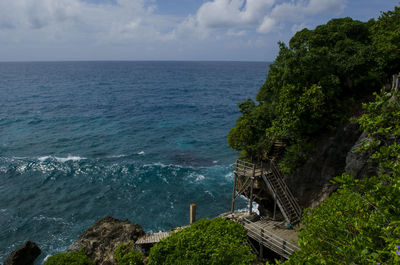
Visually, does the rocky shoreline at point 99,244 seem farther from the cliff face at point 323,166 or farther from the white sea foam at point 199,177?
the cliff face at point 323,166

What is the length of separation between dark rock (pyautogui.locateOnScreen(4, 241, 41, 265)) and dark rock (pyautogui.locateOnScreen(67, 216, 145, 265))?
4247 mm

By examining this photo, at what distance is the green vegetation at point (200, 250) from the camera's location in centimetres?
1409

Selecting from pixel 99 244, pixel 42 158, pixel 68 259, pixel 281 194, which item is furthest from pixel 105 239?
pixel 42 158

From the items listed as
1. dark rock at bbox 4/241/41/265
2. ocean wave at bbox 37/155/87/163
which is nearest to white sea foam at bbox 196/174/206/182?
ocean wave at bbox 37/155/87/163

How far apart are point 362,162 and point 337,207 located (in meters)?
9.80

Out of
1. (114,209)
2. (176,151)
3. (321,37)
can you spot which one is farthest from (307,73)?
(176,151)

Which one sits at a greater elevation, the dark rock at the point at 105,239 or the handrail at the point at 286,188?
the handrail at the point at 286,188

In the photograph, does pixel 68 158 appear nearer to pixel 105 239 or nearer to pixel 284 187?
pixel 105 239

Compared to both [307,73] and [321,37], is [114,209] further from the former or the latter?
[321,37]

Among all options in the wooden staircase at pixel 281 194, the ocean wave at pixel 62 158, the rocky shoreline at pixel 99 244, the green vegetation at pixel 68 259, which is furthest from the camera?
the ocean wave at pixel 62 158

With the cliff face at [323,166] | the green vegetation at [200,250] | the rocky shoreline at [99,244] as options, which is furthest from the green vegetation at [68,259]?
the cliff face at [323,166]

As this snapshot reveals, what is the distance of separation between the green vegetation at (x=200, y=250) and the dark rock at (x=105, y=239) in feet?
30.0

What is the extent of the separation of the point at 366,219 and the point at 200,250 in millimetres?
8596

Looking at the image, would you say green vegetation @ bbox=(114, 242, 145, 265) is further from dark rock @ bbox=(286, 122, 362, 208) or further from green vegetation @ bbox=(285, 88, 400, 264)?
dark rock @ bbox=(286, 122, 362, 208)
